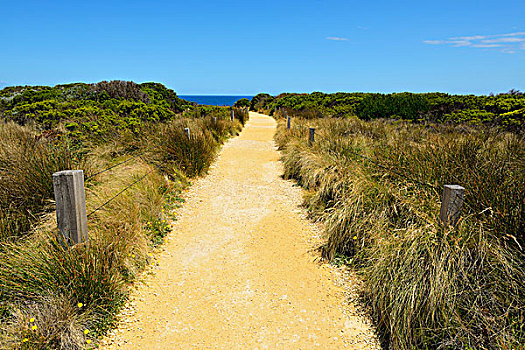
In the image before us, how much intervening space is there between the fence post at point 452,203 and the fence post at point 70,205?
3511mm

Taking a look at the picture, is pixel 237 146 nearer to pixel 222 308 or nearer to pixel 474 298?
pixel 222 308

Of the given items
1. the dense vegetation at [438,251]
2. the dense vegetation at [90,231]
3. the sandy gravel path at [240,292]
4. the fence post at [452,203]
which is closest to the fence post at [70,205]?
the dense vegetation at [90,231]

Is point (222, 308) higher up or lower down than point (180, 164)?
lower down

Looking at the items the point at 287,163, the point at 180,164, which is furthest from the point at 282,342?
the point at 287,163

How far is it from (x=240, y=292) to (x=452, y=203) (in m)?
2.40

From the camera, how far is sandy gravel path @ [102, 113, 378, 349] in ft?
9.94

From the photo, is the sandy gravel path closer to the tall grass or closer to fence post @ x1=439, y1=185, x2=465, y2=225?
fence post @ x1=439, y1=185, x2=465, y2=225

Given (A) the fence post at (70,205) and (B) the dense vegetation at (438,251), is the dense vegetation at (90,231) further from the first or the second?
(B) the dense vegetation at (438,251)

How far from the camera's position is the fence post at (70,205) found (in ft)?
9.70

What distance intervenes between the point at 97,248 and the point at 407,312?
3.02 meters

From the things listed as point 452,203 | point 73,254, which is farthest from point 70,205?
point 452,203

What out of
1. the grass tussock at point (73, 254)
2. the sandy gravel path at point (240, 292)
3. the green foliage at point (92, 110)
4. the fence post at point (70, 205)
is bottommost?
the sandy gravel path at point (240, 292)

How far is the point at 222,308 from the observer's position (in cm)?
342

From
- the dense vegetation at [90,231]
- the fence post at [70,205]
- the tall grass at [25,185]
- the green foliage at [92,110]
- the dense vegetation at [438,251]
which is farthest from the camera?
the green foliage at [92,110]
